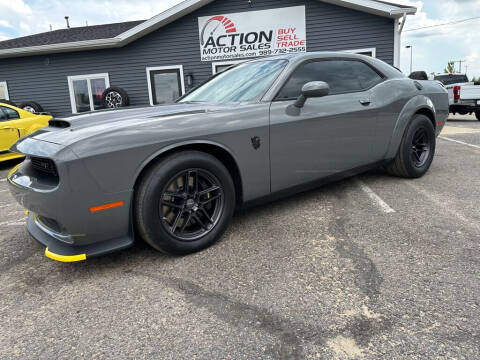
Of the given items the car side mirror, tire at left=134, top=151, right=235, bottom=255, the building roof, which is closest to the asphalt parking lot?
tire at left=134, top=151, right=235, bottom=255

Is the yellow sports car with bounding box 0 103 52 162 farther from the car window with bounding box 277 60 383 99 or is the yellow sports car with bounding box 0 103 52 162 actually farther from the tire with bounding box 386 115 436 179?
the tire with bounding box 386 115 436 179

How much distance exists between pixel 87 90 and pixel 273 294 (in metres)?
12.5

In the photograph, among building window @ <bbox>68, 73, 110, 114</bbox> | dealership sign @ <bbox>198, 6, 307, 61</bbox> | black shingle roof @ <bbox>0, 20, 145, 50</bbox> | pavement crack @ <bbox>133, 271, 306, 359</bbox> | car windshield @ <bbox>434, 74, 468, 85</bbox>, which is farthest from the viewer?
car windshield @ <bbox>434, 74, 468, 85</bbox>

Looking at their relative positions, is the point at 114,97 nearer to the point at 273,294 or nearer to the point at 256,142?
the point at 256,142

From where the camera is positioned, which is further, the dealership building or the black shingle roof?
the black shingle roof

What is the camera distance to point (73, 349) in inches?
64.2

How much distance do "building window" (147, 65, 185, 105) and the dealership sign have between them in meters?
1.09

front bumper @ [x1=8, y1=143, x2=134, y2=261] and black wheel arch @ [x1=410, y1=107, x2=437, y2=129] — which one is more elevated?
black wheel arch @ [x1=410, y1=107, x2=437, y2=129]

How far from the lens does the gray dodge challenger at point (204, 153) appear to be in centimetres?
210

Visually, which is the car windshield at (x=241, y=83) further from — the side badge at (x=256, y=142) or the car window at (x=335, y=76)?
the side badge at (x=256, y=142)

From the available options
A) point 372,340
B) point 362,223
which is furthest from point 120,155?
point 362,223

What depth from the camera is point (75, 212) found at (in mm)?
2051

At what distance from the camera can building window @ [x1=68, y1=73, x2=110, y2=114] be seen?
40.4ft

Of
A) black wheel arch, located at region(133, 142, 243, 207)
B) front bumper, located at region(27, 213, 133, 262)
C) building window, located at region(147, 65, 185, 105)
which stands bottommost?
front bumper, located at region(27, 213, 133, 262)
